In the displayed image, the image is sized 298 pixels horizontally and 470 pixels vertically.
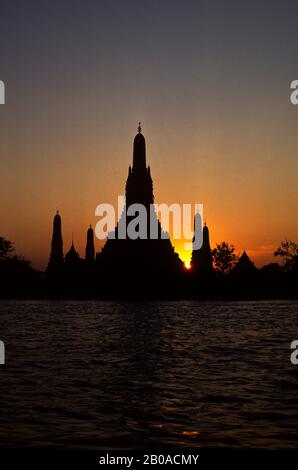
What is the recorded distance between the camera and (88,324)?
36188 millimetres

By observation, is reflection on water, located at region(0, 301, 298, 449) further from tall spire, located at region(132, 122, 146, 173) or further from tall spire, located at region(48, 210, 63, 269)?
tall spire, located at region(132, 122, 146, 173)

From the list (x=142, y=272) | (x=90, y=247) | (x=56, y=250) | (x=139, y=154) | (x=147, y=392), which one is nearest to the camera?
(x=147, y=392)

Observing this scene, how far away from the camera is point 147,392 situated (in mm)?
13750

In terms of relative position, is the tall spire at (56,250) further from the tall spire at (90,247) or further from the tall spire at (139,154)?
the tall spire at (139,154)

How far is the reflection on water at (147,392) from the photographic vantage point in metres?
9.69

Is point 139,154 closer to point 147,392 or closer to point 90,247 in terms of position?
point 90,247

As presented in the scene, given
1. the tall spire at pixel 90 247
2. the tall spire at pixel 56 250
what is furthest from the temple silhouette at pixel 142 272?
the tall spire at pixel 90 247

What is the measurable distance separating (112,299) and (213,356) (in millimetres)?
57489

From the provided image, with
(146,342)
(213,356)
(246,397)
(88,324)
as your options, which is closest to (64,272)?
(88,324)

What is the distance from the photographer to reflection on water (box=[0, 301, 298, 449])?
31.8 ft

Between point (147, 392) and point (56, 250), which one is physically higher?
point (56, 250)

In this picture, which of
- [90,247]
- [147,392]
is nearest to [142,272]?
[90,247]

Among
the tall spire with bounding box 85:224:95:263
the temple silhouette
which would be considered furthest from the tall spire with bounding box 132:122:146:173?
the tall spire with bounding box 85:224:95:263

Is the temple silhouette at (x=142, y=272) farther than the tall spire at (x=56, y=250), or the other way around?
the tall spire at (x=56, y=250)
